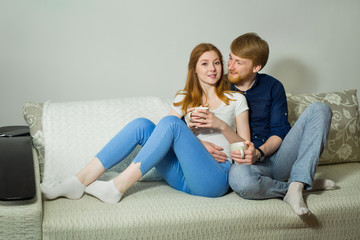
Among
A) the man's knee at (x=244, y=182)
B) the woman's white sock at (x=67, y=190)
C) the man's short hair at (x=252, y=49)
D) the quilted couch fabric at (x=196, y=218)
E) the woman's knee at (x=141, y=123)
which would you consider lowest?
the quilted couch fabric at (x=196, y=218)

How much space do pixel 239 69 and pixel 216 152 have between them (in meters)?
0.41

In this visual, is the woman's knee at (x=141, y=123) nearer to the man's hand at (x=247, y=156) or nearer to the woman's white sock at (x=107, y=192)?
the woman's white sock at (x=107, y=192)

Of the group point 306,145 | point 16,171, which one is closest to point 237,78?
point 306,145

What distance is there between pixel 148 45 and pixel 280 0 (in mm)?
842

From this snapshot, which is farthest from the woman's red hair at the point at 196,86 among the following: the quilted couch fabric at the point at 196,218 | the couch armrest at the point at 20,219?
the couch armrest at the point at 20,219

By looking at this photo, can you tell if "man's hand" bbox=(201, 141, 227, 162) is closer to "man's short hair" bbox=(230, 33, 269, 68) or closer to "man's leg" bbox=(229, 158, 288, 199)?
"man's leg" bbox=(229, 158, 288, 199)

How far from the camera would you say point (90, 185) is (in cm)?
179

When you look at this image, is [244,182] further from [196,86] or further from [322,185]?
[196,86]

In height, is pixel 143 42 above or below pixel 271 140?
above

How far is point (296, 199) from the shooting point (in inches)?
66.7

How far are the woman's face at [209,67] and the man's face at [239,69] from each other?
6 cm

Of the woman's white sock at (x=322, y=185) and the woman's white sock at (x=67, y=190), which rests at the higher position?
the woman's white sock at (x=67, y=190)

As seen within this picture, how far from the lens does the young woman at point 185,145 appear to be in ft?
5.69

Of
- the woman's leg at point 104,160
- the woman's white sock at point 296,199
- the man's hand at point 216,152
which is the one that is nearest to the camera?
the woman's white sock at point 296,199
